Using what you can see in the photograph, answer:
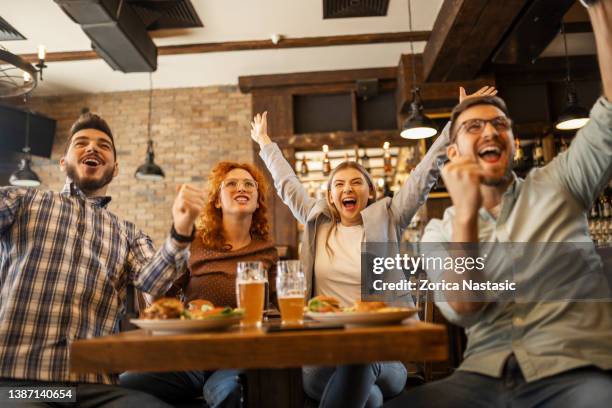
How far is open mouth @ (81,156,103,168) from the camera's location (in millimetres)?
1974

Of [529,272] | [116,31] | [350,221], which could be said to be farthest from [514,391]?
[116,31]

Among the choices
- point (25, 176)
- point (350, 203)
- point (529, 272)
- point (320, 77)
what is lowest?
point (529, 272)

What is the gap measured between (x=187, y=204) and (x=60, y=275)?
0.65 m

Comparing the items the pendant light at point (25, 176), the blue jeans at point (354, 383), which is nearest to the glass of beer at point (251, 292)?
the blue jeans at point (354, 383)

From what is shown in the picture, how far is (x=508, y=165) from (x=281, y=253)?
4652 millimetres

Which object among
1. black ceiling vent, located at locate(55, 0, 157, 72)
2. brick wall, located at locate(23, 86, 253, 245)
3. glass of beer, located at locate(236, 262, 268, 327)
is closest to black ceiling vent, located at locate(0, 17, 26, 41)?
black ceiling vent, located at locate(55, 0, 157, 72)

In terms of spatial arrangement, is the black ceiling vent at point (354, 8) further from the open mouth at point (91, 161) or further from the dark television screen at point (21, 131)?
the dark television screen at point (21, 131)

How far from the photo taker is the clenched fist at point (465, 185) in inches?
47.3

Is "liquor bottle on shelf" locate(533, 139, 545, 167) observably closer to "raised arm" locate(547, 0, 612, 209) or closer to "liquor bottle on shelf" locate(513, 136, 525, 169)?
"liquor bottle on shelf" locate(513, 136, 525, 169)

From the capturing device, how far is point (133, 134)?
6.88 metres

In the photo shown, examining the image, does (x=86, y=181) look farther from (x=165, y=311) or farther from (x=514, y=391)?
(x=514, y=391)

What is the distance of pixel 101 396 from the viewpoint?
1.56 m

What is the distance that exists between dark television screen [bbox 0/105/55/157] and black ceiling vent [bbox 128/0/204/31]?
99.3 inches

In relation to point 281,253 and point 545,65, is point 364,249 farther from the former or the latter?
point 545,65
